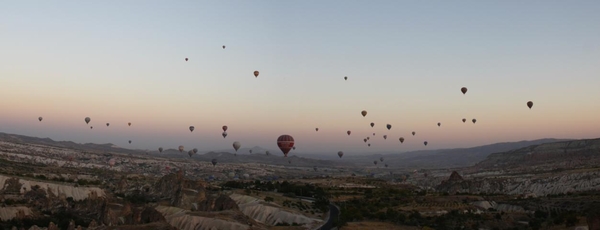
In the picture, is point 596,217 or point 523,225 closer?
point 596,217

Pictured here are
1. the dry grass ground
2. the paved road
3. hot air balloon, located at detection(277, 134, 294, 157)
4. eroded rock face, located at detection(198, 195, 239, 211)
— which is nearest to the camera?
the dry grass ground

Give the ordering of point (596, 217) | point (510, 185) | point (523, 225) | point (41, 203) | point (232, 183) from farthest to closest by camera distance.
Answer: point (510, 185) → point (232, 183) → point (41, 203) → point (523, 225) → point (596, 217)

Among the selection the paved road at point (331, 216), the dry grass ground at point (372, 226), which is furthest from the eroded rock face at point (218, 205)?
the dry grass ground at point (372, 226)

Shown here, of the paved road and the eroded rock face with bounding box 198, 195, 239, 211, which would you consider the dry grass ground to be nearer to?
the paved road

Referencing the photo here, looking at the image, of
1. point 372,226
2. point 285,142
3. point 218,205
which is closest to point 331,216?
point 372,226

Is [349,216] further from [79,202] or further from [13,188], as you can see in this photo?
[13,188]

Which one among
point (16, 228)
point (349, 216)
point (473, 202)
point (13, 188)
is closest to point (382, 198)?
point (473, 202)

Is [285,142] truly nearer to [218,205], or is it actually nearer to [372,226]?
[218,205]

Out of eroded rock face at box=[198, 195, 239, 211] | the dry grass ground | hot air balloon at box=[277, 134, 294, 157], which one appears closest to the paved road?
the dry grass ground

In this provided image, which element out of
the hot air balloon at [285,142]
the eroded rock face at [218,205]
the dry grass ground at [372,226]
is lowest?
the dry grass ground at [372,226]

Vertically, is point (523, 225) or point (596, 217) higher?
point (596, 217)

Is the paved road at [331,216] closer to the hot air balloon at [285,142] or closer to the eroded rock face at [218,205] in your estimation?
the eroded rock face at [218,205]
